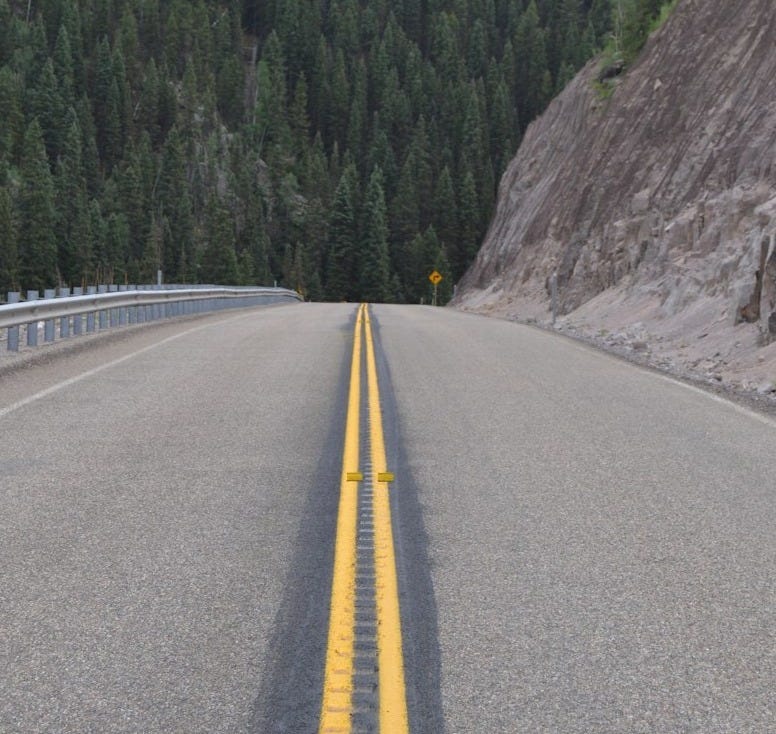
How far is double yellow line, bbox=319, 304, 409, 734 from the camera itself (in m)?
3.10

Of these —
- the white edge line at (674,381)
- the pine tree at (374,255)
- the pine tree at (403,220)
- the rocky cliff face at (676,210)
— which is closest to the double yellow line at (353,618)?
the white edge line at (674,381)

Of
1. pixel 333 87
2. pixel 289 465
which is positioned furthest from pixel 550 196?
pixel 333 87

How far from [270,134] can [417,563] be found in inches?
5482

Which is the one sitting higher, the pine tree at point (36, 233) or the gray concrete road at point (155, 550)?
the pine tree at point (36, 233)

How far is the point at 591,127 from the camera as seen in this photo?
46781 mm

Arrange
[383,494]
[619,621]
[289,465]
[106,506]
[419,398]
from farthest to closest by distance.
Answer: [419,398] → [289,465] → [383,494] → [106,506] → [619,621]

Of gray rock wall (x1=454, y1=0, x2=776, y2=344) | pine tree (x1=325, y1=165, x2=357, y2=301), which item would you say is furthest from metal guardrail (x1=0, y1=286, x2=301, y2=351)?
pine tree (x1=325, y1=165, x2=357, y2=301)

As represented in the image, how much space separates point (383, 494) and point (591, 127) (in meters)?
44.5

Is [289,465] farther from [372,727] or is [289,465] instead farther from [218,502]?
[372,727]

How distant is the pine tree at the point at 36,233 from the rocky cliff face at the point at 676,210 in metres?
54.2

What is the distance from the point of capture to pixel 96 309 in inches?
701

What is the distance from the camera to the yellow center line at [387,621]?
309 cm

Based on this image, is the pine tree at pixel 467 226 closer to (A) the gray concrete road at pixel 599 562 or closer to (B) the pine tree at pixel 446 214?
(B) the pine tree at pixel 446 214

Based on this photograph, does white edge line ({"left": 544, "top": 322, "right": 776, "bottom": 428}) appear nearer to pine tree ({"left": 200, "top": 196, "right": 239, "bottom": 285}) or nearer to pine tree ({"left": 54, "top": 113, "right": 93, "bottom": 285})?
pine tree ({"left": 54, "top": 113, "right": 93, "bottom": 285})
